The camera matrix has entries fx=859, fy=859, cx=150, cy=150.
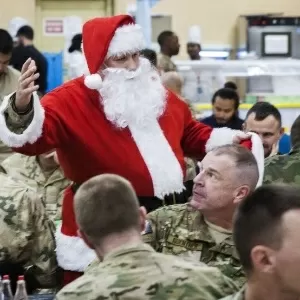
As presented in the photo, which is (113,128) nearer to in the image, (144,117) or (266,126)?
(144,117)

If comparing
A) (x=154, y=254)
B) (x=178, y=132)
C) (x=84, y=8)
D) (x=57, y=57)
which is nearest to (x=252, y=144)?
(x=178, y=132)

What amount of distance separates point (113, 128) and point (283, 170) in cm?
81

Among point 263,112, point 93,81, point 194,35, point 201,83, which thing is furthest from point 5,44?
point 194,35

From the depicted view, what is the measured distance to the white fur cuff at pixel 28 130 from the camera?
127 inches

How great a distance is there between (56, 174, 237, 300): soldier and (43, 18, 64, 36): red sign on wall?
36.5 ft

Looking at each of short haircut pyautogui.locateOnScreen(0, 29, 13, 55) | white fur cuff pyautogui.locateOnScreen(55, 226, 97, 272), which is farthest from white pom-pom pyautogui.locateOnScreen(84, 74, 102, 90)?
short haircut pyautogui.locateOnScreen(0, 29, 13, 55)

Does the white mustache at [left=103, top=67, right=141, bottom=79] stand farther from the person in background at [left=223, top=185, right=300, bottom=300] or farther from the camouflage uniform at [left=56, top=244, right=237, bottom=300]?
the person in background at [left=223, top=185, right=300, bottom=300]

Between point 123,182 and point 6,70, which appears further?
A: point 6,70

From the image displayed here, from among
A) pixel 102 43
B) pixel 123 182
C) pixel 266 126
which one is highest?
pixel 102 43

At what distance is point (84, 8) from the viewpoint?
1327 centimetres

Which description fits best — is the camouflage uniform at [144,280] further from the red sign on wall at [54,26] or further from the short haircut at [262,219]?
the red sign on wall at [54,26]

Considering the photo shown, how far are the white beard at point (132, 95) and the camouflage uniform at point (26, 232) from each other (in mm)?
510

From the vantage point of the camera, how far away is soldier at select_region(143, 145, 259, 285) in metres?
3.04

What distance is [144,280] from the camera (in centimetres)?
211
